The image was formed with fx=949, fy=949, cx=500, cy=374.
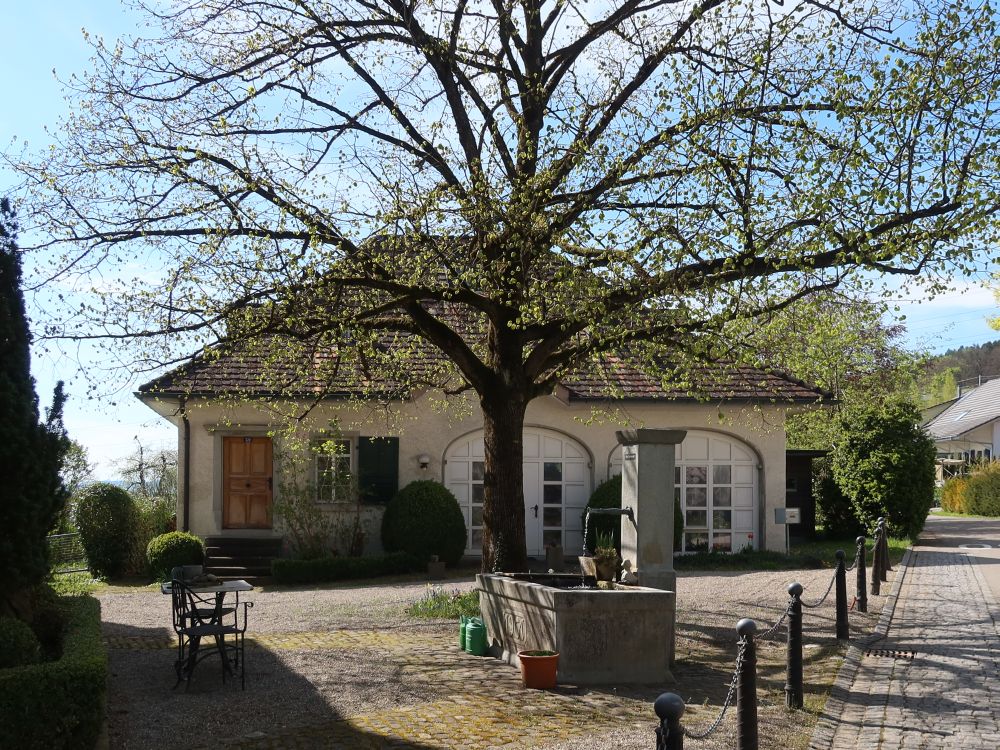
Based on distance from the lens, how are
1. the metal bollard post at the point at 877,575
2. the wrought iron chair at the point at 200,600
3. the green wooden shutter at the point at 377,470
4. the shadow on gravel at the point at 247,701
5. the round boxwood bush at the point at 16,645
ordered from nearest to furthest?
1. the round boxwood bush at the point at 16,645
2. the shadow on gravel at the point at 247,701
3. the wrought iron chair at the point at 200,600
4. the metal bollard post at the point at 877,575
5. the green wooden shutter at the point at 377,470

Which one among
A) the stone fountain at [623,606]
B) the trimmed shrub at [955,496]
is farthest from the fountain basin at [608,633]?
the trimmed shrub at [955,496]

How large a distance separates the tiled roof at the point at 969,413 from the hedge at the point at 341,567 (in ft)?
128

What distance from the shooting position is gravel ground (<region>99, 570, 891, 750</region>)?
7.17 m

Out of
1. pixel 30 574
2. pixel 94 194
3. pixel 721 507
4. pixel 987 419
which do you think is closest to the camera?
pixel 30 574

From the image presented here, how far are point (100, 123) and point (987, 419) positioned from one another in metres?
51.2

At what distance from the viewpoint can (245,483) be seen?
19.4 metres

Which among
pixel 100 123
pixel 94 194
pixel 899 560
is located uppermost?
pixel 100 123

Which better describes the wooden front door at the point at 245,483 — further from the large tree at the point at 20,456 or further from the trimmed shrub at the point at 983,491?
the trimmed shrub at the point at 983,491

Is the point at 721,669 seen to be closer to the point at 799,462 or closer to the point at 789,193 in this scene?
the point at 789,193

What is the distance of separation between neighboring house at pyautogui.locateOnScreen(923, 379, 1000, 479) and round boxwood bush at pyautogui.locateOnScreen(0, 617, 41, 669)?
161 feet

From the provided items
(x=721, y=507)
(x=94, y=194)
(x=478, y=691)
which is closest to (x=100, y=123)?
(x=94, y=194)

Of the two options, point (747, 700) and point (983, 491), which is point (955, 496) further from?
point (747, 700)

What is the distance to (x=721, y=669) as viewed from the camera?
9.54 metres

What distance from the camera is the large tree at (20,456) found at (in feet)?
24.0
